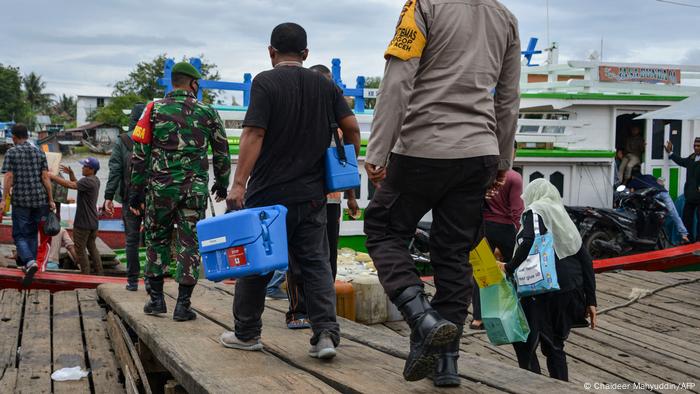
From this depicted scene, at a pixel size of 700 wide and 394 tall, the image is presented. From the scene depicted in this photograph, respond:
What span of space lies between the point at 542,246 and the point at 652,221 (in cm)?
1056

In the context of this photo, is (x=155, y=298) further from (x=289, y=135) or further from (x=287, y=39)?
(x=287, y=39)

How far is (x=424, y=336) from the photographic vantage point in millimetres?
3465

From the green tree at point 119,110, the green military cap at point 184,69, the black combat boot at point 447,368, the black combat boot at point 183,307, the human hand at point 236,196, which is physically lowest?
the black combat boot at point 183,307

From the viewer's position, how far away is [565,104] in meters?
16.6

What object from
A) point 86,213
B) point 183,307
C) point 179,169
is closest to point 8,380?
point 183,307

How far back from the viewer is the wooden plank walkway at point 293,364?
3754 mm

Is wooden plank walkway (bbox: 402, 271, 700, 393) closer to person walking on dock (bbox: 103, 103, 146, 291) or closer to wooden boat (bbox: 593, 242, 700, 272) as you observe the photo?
wooden boat (bbox: 593, 242, 700, 272)

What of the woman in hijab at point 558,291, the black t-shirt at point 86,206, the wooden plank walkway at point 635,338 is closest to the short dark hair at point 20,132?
the black t-shirt at point 86,206

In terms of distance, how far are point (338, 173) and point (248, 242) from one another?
2.40ft

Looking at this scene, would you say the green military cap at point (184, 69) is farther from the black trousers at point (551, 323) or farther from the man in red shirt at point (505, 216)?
the man in red shirt at point (505, 216)

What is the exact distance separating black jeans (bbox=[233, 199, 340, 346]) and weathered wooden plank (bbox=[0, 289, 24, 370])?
2.22 m

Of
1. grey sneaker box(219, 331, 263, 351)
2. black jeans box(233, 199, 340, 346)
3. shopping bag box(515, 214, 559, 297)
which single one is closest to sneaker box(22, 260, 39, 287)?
grey sneaker box(219, 331, 263, 351)

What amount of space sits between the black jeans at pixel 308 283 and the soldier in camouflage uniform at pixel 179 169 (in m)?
1.30

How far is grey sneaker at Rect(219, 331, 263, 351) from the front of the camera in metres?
4.62
